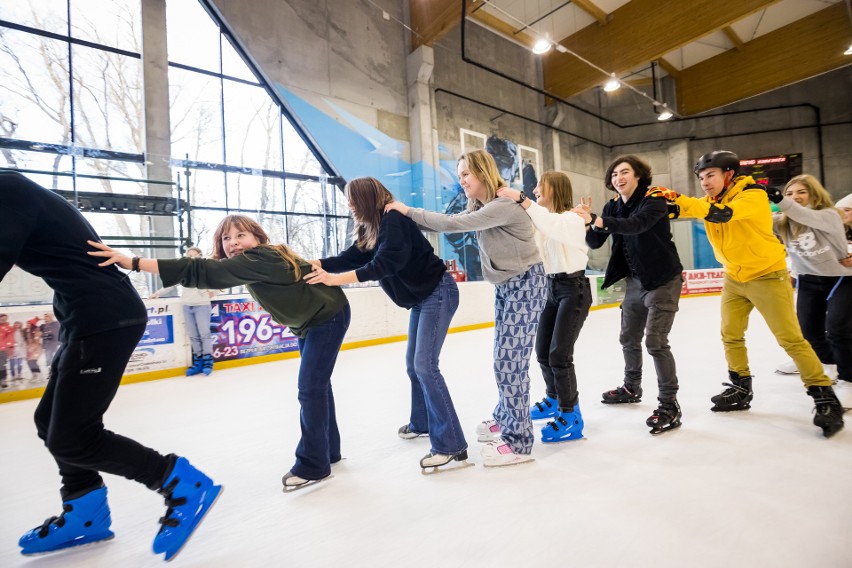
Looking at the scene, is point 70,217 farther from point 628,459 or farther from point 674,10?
point 674,10

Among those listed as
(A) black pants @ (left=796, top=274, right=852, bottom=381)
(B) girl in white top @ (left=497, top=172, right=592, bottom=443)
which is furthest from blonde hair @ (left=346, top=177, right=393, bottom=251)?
(A) black pants @ (left=796, top=274, right=852, bottom=381)

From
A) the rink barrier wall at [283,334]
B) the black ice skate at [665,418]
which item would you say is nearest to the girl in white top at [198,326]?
the rink barrier wall at [283,334]

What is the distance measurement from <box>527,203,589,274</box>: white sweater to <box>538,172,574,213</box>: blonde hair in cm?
13

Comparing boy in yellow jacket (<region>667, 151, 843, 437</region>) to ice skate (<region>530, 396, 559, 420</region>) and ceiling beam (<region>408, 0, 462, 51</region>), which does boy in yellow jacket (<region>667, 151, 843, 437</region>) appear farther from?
ceiling beam (<region>408, 0, 462, 51</region>)

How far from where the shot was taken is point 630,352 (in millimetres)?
2684

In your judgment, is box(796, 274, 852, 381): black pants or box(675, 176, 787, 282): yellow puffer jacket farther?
box(796, 274, 852, 381): black pants

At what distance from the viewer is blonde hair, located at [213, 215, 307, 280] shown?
162 cm

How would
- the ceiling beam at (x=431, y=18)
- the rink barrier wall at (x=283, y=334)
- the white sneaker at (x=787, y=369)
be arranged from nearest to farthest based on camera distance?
the white sneaker at (x=787, y=369)
the rink barrier wall at (x=283, y=334)
the ceiling beam at (x=431, y=18)

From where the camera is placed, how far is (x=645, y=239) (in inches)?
87.9

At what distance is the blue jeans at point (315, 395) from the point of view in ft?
5.66

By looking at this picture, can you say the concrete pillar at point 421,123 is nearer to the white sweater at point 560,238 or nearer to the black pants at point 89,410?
the white sweater at point 560,238

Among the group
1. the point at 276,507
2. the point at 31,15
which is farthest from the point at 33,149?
the point at 276,507

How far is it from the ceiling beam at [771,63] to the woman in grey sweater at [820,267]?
10.9 metres

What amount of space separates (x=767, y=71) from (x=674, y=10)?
458cm
